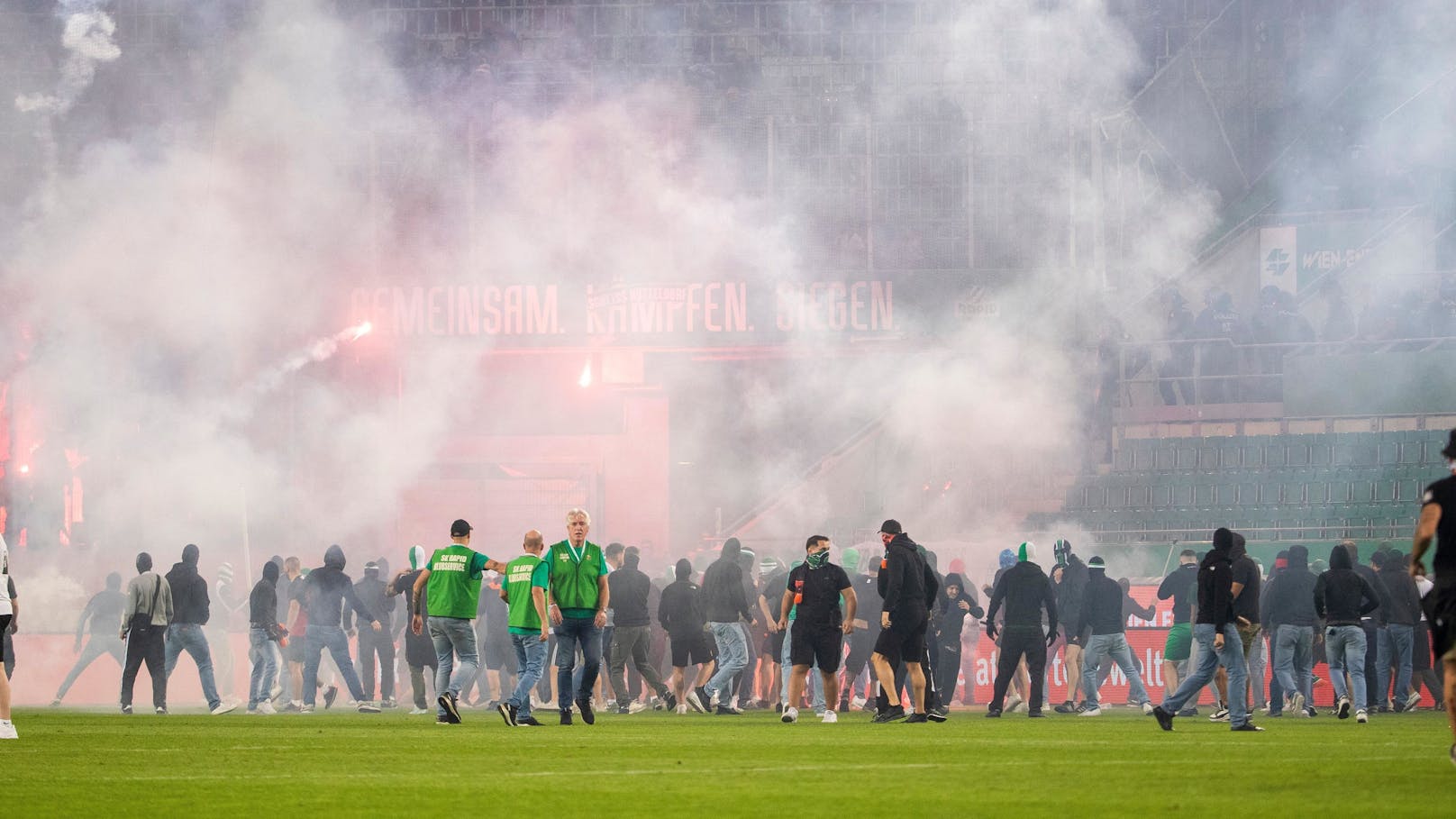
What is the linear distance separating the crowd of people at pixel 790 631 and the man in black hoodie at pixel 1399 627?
0.9 inches

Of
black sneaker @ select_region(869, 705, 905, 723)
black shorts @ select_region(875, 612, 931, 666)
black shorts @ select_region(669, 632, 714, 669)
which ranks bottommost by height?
black sneaker @ select_region(869, 705, 905, 723)

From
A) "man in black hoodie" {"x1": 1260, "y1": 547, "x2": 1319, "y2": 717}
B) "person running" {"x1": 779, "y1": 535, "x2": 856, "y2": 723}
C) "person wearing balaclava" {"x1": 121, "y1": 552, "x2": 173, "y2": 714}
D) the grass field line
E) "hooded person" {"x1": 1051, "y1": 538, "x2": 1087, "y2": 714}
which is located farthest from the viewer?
"hooded person" {"x1": 1051, "y1": 538, "x2": 1087, "y2": 714}

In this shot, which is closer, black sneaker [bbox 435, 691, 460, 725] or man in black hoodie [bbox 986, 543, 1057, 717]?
black sneaker [bbox 435, 691, 460, 725]

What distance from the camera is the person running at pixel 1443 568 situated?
686 centimetres

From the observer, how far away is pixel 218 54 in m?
32.0

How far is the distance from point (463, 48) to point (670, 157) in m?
4.42

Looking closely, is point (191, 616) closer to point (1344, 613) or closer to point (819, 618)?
point (819, 618)

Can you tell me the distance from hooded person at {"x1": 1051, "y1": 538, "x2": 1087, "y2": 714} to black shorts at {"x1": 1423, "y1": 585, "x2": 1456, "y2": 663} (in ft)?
30.2

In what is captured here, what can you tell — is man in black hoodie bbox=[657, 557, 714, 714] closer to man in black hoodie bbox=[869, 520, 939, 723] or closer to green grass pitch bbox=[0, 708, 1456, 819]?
man in black hoodie bbox=[869, 520, 939, 723]

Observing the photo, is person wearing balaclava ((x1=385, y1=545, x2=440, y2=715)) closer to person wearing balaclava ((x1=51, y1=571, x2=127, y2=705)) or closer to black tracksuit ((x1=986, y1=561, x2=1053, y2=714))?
person wearing balaclava ((x1=51, y1=571, x2=127, y2=705))

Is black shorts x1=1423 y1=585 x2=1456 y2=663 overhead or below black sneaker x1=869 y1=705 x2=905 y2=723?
overhead

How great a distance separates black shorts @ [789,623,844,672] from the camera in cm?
1358

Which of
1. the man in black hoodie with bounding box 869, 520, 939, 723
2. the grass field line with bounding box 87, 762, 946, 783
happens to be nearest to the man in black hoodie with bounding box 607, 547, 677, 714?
the man in black hoodie with bounding box 869, 520, 939, 723

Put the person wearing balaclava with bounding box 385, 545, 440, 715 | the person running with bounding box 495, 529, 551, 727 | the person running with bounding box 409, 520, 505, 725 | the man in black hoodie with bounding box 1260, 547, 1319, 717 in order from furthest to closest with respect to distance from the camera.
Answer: the person wearing balaclava with bounding box 385, 545, 440, 715, the man in black hoodie with bounding box 1260, 547, 1319, 717, the person running with bounding box 409, 520, 505, 725, the person running with bounding box 495, 529, 551, 727
